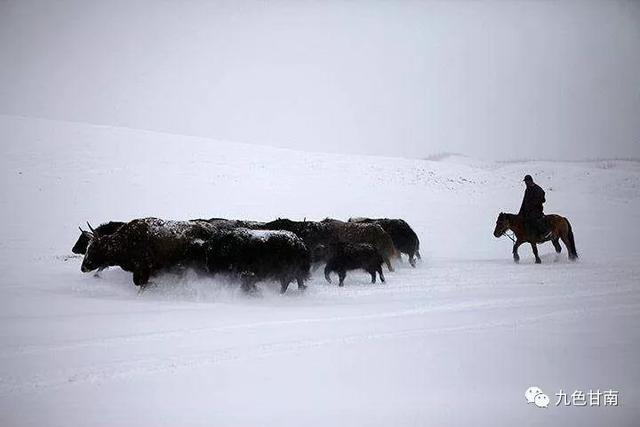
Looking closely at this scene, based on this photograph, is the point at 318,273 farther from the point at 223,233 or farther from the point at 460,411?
the point at 460,411

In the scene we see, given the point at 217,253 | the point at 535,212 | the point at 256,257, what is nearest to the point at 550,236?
the point at 535,212

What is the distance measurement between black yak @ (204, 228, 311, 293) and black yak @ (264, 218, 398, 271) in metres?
2.03

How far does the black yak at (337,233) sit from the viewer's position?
9.52 m

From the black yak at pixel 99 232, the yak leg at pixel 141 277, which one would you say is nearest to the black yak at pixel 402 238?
the yak leg at pixel 141 277

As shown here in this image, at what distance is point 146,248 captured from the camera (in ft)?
24.5

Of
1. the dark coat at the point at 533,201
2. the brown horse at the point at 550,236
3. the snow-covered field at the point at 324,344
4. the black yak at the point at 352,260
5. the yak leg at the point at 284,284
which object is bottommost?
the snow-covered field at the point at 324,344

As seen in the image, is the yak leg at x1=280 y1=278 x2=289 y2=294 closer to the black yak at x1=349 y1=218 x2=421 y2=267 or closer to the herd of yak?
the herd of yak

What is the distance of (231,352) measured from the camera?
4.44 m

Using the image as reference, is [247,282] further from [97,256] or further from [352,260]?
[97,256]

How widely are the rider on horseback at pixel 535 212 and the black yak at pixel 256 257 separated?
6523 millimetres

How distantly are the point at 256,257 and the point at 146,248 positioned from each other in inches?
72.2

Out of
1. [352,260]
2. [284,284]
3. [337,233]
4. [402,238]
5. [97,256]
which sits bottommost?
[284,284]

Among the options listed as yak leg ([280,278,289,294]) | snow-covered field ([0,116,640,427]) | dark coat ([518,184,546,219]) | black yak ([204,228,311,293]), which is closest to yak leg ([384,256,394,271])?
snow-covered field ([0,116,640,427])

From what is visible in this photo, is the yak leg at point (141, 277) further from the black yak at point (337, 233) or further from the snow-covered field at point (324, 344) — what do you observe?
the black yak at point (337, 233)
